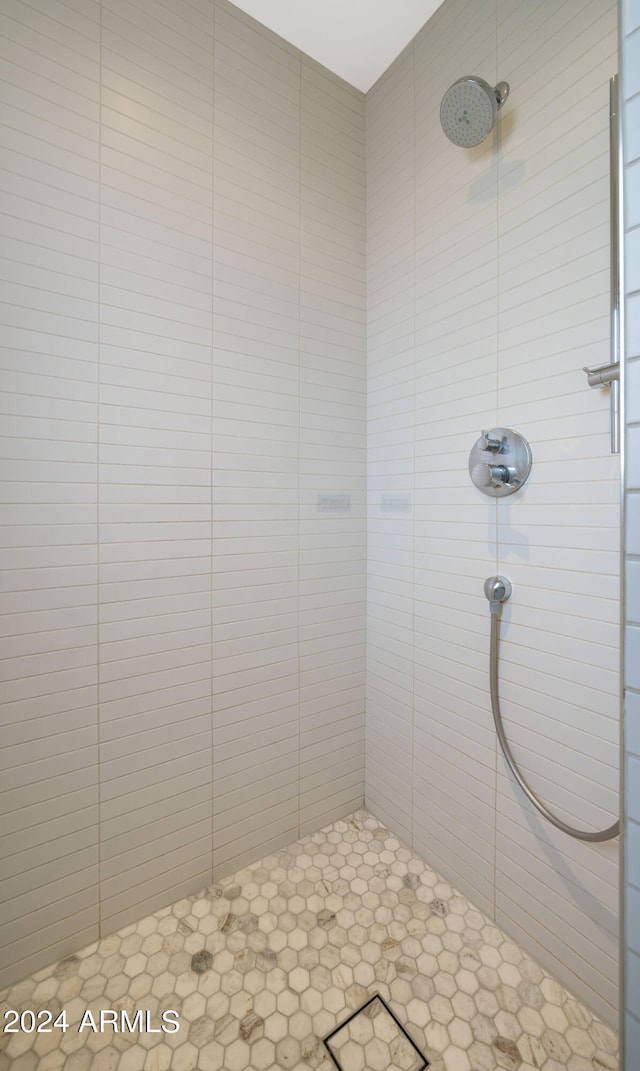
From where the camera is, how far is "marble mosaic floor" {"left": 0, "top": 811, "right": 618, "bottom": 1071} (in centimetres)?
90

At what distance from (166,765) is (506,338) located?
1500 mm

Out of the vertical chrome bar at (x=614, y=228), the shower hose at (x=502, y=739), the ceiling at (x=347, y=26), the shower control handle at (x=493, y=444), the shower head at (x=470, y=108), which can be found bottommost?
the shower hose at (x=502, y=739)

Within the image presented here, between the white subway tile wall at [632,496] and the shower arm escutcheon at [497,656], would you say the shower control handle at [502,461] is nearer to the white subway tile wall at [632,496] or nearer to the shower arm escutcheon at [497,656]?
the shower arm escutcheon at [497,656]

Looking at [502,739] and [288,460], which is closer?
[502,739]

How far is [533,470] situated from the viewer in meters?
1.06

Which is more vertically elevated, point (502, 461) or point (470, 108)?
point (470, 108)

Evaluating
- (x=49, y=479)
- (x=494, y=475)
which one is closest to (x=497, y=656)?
(x=494, y=475)

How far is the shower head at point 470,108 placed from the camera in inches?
38.0

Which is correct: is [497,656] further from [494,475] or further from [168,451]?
[168,451]

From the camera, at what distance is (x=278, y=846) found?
1.45 meters

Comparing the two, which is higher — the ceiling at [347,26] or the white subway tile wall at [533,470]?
the ceiling at [347,26]

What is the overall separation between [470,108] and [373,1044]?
209cm

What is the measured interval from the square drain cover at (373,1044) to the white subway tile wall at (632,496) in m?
0.68

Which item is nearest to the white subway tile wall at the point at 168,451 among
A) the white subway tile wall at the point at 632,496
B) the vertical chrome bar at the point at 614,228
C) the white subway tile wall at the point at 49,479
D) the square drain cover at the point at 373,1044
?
the white subway tile wall at the point at 49,479
